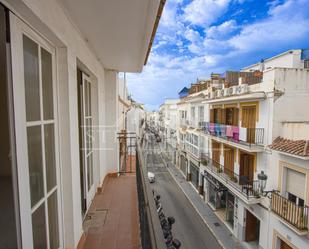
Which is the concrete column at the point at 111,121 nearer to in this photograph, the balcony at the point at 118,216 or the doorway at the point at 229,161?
the balcony at the point at 118,216

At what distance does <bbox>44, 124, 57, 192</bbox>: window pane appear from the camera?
162 cm

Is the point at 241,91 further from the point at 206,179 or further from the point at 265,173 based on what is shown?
the point at 206,179

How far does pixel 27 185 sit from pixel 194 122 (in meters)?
13.3


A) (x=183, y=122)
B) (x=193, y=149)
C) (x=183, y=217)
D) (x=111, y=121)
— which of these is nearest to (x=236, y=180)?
Answer: (x=183, y=217)

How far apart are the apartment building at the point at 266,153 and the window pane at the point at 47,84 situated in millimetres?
6036

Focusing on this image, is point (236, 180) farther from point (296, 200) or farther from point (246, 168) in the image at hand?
point (296, 200)

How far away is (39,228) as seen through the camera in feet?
4.78

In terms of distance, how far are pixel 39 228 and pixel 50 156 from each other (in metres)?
0.57

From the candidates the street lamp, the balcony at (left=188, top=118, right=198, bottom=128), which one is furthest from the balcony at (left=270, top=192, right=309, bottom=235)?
the balcony at (left=188, top=118, right=198, bottom=128)

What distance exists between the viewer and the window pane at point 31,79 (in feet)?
4.27

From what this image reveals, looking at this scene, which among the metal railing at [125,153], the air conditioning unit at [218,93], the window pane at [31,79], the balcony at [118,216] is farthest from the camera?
the air conditioning unit at [218,93]

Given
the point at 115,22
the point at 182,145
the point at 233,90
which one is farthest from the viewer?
the point at 182,145

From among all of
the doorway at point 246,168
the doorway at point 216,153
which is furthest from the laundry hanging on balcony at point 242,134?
the doorway at point 216,153

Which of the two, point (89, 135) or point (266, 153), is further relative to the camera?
point (266, 153)
